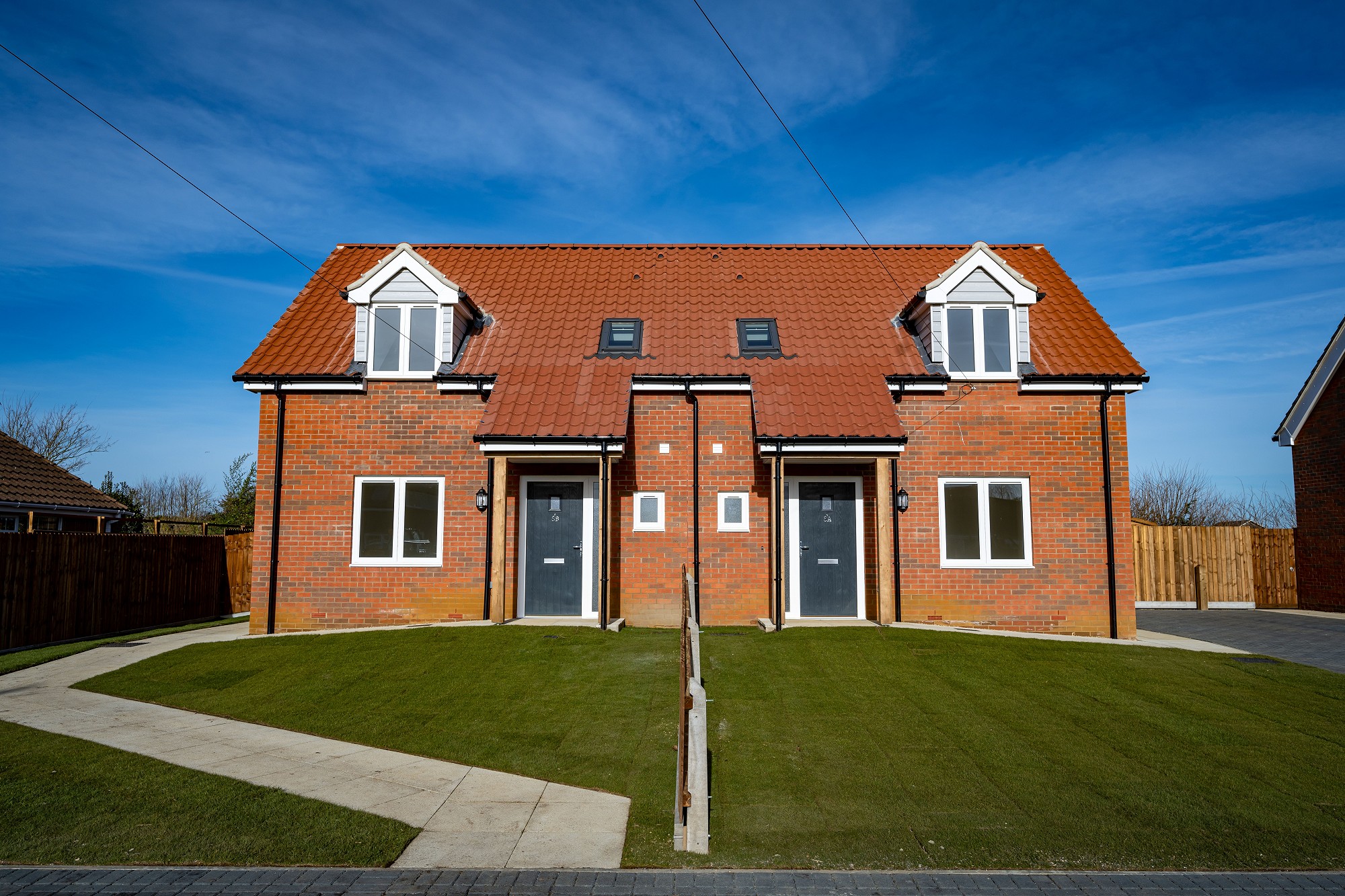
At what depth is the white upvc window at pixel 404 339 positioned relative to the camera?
1420 centimetres

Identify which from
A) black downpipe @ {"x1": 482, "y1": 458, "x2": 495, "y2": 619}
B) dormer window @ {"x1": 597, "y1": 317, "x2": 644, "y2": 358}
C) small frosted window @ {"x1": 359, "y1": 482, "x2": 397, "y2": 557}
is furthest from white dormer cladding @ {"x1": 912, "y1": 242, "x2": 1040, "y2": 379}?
small frosted window @ {"x1": 359, "y1": 482, "x2": 397, "y2": 557}

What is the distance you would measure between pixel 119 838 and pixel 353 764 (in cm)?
187

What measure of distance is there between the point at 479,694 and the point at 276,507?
678 cm

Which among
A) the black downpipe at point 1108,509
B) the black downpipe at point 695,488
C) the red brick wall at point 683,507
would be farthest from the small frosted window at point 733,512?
the black downpipe at point 1108,509

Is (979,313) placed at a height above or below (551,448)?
above

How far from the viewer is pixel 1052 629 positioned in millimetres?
13422

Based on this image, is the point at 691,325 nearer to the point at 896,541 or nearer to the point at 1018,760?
the point at 896,541

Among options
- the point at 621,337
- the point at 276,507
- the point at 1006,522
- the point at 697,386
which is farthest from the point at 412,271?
the point at 1006,522

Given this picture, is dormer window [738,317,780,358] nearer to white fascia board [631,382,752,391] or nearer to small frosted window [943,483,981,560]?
white fascia board [631,382,752,391]

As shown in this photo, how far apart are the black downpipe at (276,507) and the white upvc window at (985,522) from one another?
11293 millimetres

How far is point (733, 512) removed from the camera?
44.6ft

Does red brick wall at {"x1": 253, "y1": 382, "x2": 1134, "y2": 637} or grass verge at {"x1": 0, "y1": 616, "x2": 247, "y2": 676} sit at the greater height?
red brick wall at {"x1": 253, "y1": 382, "x2": 1134, "y2": 637}

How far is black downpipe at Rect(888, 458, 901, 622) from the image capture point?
13.2 meters

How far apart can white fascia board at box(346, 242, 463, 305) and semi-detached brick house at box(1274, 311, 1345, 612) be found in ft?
67.7
